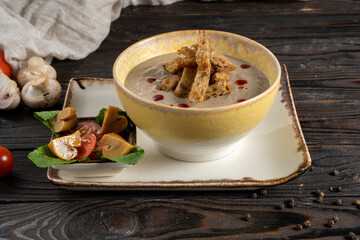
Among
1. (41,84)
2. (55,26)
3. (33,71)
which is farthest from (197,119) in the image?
(55,26)

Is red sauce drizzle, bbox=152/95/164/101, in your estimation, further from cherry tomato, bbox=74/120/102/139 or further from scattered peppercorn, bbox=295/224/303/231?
scattered peppercorn, bbox=295/224/303/231

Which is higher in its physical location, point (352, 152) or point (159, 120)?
point (159, 120)

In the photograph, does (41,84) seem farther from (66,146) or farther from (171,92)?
(171,92)

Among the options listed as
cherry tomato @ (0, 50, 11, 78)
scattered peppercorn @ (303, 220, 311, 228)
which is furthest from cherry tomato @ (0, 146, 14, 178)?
scattered peppercorn @ (303, 220, 311, 228)

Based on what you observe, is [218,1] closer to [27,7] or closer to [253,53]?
[27,7]

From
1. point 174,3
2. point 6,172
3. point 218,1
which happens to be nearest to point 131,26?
point 174,3

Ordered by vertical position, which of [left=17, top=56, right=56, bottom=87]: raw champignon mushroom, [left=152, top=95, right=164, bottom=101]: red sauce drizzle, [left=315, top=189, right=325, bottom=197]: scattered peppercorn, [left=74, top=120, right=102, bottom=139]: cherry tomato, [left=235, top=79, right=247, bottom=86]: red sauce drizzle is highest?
[left=152, top=95, right=164, bottom=101]: red sauce drizzle
